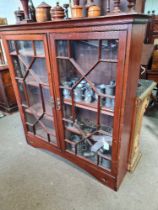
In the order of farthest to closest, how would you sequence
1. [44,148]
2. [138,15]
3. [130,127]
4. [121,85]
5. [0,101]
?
1. [0,101]
2. [44,148]
3. [130,127]
4. [121,85]
5. [138,15]

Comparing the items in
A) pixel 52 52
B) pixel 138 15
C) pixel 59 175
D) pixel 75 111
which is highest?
pixel 138 15

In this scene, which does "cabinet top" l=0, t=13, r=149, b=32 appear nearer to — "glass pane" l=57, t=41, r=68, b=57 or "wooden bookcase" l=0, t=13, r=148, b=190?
"wooden bookcase" l=0, t=13, r=148, b=190

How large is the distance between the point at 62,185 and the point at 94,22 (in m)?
1.45

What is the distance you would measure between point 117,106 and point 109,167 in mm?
654

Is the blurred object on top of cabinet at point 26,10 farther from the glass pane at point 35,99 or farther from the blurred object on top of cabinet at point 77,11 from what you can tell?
the glass pane at point 35,99

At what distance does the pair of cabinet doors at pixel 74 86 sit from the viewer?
1110mm

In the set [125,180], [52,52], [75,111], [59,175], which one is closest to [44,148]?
[59,175]

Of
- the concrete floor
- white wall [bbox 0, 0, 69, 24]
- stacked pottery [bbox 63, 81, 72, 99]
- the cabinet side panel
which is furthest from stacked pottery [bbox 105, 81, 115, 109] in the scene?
white wall [bbox 0, 0, 69, 24]

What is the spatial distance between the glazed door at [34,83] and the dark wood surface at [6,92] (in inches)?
43.0

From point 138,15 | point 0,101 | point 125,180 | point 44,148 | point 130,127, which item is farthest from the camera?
point 0,101

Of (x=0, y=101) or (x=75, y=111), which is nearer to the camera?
(x=75, y=111)

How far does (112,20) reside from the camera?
0.91 metres

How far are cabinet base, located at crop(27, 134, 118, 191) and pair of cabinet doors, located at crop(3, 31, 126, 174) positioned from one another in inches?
2.1

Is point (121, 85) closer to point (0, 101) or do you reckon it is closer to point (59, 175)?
point (59, 175)
